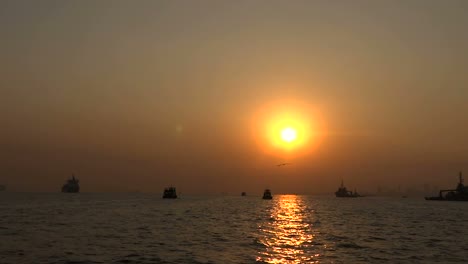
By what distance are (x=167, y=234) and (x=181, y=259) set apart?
66.1 feet

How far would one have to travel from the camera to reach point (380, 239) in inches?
2180

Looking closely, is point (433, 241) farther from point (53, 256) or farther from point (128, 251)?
point (53, 256)

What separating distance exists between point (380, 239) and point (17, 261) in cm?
4005

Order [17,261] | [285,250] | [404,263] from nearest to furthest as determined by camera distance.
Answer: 1. [17,261]
2. [404,263]
3. [285,250]

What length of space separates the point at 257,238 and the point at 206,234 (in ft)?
24.3

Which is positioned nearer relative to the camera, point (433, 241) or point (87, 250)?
point (87, 250)

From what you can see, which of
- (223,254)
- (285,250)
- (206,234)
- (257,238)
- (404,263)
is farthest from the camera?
(206,234)

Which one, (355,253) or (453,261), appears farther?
(355,253)

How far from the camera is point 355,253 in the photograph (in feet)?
140

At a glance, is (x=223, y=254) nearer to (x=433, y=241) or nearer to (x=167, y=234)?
(x=167, y=234)

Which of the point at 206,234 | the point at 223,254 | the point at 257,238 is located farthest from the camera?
the point at 206,234

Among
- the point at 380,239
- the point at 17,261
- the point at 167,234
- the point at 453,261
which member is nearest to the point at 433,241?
the point at 380,239

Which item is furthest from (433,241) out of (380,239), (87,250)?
(87,250)

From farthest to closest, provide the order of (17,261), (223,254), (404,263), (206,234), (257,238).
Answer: (206,234) → (257,238) → (223,254) → (404,263) → (17,261)
